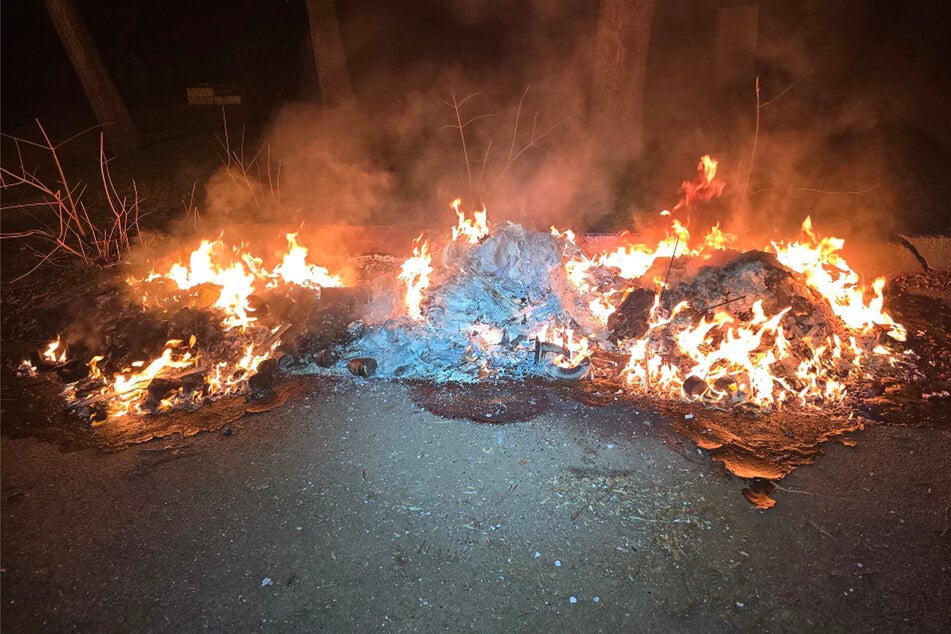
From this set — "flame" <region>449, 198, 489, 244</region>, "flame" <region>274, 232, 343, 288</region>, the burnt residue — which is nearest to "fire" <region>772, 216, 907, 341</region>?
the burnt residue

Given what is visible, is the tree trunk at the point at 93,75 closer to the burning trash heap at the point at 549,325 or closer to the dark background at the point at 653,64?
the dark background at the point at 653,64

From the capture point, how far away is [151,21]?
57.4 feet

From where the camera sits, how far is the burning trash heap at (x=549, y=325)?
509 cm

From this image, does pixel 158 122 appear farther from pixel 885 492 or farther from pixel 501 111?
pixel 885 492

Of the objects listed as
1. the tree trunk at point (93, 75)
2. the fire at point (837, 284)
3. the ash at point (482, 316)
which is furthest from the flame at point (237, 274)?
the fire at point (837, 284)

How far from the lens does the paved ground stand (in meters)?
3.17

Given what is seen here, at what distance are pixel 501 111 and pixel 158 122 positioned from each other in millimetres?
9786

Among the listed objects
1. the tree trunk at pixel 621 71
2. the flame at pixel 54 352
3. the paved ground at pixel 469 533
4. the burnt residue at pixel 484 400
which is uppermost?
the tree trunk at pixel 621 71

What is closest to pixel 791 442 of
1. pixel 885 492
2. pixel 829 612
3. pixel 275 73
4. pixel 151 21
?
pixel 885 492

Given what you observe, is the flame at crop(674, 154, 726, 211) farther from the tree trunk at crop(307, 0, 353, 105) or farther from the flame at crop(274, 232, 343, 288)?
the tree trunk at crop(307, 0, 353, 105)

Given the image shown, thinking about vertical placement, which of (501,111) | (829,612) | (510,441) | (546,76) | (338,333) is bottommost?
(829,612)

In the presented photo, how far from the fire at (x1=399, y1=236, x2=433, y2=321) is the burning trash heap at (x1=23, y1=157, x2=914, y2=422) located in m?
0.02

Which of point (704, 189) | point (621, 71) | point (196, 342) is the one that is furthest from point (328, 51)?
point (704, 189)

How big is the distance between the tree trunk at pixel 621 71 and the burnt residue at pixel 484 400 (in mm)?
5545
